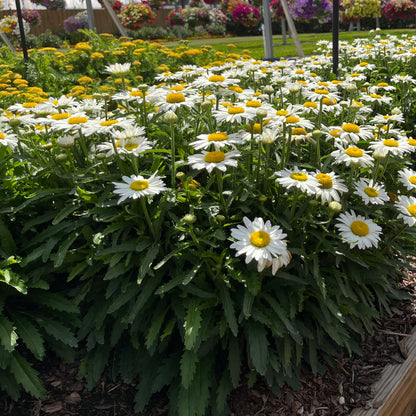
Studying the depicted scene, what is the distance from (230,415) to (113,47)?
5.95m

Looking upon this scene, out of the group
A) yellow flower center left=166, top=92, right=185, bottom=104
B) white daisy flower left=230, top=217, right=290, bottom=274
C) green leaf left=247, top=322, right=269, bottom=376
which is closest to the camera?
white daisy flower left=230, top=217, right=290, bottom=274

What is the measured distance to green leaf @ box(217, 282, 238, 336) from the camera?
1538 mm

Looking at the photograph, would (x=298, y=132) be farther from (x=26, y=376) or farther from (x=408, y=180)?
(x=26, y=376)

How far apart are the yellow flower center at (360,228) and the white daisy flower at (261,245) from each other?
0.95 feet

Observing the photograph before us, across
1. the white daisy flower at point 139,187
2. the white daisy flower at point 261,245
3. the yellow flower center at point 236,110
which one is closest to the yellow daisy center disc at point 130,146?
the white daisy flower at point 139,187

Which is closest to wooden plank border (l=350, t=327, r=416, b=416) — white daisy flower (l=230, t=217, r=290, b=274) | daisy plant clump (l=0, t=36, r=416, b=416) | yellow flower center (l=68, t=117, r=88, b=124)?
daisy plant clump (l=0, t=36, r=416, b=416)

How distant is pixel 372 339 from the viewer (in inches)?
78.0

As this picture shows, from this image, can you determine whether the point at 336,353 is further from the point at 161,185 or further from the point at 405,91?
the point at 405,91

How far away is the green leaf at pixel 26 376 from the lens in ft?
5.30

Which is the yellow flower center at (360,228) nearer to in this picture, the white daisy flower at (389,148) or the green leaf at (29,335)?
the white daisy flower at (389,148)

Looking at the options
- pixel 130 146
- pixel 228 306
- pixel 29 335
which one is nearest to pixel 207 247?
pixel 228 306

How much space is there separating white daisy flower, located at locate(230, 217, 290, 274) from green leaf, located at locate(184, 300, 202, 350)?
0.29m

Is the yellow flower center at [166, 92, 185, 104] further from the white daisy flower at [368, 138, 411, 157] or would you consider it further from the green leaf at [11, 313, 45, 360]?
the green leaf at [11, 313, 45, 360]

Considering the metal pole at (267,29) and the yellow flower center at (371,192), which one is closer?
the yellow flower center at (371,192)
